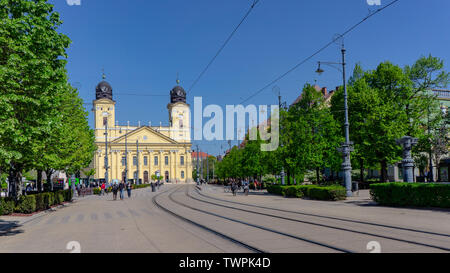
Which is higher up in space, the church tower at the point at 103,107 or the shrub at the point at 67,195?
the church tower at the point at 103,107

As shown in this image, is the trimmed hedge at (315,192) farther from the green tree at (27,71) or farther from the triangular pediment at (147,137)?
the triangular pediment at (147,137)

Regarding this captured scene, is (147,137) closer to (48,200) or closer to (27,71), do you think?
(48,200)

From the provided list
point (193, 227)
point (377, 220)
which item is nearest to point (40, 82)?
point (193, 227)

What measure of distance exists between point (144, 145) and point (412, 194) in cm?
10343

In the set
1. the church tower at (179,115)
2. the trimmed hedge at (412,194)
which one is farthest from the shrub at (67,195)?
the church tower at (179,115)

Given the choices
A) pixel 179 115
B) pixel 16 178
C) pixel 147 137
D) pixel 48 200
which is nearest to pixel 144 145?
pixel 147 137

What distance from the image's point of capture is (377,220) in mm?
13789

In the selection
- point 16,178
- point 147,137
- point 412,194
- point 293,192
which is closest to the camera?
point 412,194

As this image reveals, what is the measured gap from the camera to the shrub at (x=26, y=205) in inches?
794

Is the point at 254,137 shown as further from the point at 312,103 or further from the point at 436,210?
the point at 436,210

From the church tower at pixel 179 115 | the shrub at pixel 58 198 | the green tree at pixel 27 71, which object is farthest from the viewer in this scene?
the church tower at pixel 179 115

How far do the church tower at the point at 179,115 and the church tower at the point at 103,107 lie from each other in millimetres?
17935

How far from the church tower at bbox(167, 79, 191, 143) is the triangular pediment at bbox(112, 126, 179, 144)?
231 inches

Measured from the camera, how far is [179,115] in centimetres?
12044
